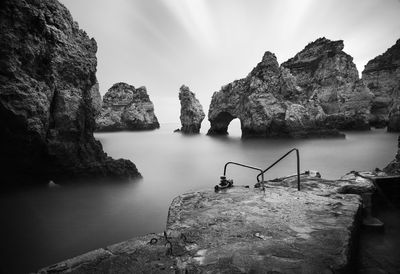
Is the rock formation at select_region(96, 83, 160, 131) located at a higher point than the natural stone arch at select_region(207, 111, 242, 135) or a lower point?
higher

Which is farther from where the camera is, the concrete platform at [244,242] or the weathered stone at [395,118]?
the weathered stone at [395,118]

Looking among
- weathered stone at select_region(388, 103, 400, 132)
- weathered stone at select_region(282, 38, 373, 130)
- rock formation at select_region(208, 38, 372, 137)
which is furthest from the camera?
weathered stone at select_region(282, 38, 373, 130)

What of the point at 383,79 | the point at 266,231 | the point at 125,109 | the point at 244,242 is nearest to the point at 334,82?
the point at 383,79

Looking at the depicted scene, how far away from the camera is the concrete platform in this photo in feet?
7.75

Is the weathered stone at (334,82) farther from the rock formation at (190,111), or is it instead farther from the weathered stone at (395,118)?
the rock formation at (190,111)

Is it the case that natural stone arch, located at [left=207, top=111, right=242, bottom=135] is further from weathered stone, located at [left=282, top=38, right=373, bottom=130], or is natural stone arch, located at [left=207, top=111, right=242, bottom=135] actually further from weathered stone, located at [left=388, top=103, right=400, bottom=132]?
weathered stone, located at [left=388, top=103, right=400, bottom=132]

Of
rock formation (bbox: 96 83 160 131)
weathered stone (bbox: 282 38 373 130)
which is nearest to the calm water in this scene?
weathered stone (bbox: 282 38 373 130)

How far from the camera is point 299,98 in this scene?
3119cm

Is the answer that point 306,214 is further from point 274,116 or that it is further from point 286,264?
point 274,116

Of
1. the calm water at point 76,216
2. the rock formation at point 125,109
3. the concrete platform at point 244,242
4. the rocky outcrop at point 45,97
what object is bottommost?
the calm water at point 76,216

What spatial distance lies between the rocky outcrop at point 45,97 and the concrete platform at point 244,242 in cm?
668

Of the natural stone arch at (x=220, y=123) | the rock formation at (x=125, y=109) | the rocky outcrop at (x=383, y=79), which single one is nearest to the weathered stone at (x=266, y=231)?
the natural stone arch at (x=220, y=123)

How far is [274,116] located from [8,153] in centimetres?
2932

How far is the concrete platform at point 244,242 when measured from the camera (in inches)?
93.0
